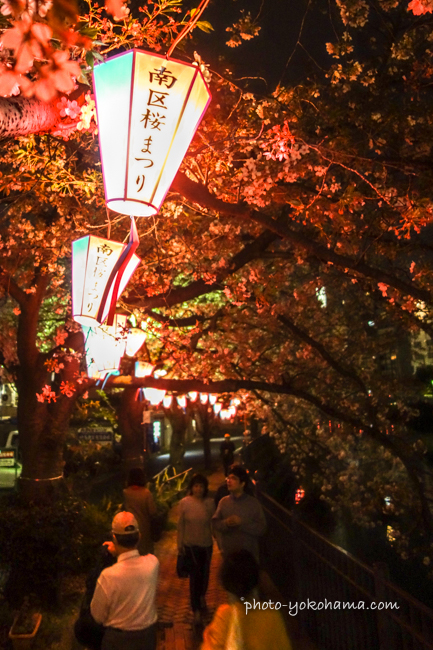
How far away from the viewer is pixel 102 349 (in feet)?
27.3

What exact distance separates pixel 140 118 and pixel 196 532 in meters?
4.99

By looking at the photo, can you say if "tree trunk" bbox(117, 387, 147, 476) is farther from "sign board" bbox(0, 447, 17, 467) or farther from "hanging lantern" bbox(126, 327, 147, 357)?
"hanging lantern" bbox(126, 327, 147, 357)

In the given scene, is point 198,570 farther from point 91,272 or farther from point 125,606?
point 91,272

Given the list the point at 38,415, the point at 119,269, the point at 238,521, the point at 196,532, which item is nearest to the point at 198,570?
the point at 196,532

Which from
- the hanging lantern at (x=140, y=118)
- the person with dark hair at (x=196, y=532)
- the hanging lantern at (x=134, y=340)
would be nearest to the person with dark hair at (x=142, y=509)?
the person with dark hair at (x=196, y=532)

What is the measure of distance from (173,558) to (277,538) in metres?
3.15

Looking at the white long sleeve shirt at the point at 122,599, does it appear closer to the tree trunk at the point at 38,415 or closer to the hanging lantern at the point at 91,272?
the hanging lantern at the point at 91,272

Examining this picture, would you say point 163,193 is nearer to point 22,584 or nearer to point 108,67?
point 108,67

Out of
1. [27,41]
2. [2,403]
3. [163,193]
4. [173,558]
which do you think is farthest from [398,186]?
[2,403]

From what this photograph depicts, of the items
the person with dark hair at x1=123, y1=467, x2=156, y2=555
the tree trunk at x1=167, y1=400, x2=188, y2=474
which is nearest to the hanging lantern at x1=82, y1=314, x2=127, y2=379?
the person with dark hair at x1=123, y1=467, x2=156, y2=555

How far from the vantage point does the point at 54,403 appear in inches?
348

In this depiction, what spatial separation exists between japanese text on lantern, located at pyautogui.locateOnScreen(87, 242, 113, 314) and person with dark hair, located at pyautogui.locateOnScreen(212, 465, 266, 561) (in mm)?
2655

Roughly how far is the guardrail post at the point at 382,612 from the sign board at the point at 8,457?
14.9 meters

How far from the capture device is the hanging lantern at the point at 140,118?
3.46 metres
